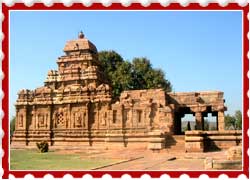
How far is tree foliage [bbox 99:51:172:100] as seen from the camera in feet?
147

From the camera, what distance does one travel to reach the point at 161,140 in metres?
21.2

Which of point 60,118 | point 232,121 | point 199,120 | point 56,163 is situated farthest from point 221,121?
point 232,121

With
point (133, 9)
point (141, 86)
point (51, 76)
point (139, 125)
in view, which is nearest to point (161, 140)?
point (139, 125)

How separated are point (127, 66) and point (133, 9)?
35.4 meters

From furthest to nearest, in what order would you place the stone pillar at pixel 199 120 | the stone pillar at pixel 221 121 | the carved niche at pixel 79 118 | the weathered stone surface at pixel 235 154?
the carved niche at pixel 79 118, the stone pillar at pixel 199 120, the stone pillar at pixel 221 121, the weathered stone surface at pixel 235 154

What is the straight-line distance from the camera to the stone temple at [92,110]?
27422mm

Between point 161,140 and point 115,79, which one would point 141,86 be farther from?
point 161,140

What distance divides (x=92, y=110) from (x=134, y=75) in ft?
55.7

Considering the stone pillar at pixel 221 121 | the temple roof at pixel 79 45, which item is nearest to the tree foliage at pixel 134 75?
the temple roof at pixel 79 45

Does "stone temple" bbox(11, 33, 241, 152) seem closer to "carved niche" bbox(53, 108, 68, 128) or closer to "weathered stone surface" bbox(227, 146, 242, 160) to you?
"carved niche" bbox(53, 108, 68, 128)

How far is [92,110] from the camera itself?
1187 inches

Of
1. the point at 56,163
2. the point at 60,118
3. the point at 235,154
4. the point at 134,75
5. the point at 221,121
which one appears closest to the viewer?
the point at 235,154

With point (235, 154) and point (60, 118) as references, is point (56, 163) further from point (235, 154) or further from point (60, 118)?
point (60, 118)

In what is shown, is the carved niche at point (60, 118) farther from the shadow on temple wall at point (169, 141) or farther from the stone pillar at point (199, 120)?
the shadow on temple wall at point (169, 141)
